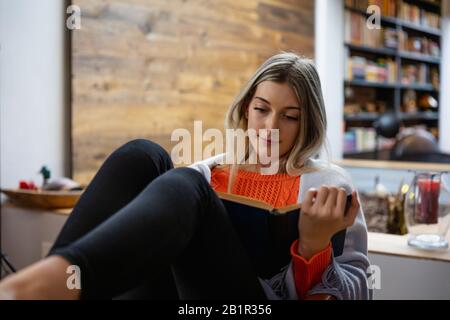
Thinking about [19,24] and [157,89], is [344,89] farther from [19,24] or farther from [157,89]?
[19,24]

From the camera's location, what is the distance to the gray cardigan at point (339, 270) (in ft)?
3.74

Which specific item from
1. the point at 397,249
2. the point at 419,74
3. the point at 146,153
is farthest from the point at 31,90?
the point at 419,74

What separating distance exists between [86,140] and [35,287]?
1791 millimetres

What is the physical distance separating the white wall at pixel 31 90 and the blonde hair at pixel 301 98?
1.24 metres

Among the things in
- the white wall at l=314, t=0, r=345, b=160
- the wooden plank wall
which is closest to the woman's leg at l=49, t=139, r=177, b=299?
the wooden plank wall

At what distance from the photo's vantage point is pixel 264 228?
1.09 m

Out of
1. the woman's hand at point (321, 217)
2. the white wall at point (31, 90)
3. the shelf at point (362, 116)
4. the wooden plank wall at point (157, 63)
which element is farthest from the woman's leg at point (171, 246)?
the shelf at point (362, 116)

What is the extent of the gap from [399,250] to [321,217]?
590mm

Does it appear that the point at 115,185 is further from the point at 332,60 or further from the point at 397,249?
the point at 332,60

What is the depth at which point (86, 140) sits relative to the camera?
258cm

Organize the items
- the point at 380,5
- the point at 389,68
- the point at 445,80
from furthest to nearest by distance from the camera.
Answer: the point at 445,80, the point at 389,68, the point at 380,5

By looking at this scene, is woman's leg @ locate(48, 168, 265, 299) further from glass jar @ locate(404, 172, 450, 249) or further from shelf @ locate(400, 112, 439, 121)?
shelf @ locate(400, 112, 439, 121)
